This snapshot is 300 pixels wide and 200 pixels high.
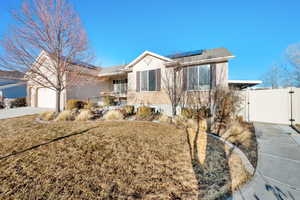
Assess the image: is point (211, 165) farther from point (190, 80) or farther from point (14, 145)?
point (190, 80)

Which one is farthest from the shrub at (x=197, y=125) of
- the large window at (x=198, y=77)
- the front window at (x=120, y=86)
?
the front window at (x=120, y=86)

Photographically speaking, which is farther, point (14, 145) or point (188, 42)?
point (188, 42)

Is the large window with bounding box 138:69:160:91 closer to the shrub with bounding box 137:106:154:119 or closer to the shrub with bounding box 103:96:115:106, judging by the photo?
the shrub with bounding box 137:106:154:119

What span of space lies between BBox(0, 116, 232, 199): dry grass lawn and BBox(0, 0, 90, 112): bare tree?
205 inches

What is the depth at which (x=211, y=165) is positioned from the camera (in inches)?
134

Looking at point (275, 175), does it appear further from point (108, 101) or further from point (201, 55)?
point (108, 101)

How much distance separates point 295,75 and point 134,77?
908 inches

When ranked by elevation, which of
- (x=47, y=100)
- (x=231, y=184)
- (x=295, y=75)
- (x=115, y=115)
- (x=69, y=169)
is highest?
(x=295, y=75)

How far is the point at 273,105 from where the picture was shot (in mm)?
9094

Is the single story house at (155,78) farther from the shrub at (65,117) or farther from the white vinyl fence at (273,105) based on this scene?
the shrub at (65,117)

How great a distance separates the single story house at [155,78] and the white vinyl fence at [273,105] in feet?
6.42

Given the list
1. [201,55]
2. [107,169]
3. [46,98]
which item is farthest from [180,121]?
[46,98]

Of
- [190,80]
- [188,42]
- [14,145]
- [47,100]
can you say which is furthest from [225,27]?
[47,100]

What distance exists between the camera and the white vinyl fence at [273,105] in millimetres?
8477
